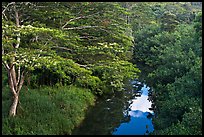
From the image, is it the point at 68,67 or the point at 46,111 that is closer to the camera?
the point at 68,67

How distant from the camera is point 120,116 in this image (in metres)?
18.6

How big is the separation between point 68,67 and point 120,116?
7.39 metres

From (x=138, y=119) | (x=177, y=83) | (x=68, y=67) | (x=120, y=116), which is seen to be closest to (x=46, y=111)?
(x=68, y=67)

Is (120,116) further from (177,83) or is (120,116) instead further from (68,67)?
(68,67)

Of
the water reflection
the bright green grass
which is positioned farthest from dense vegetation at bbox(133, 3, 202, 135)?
the bright green grass

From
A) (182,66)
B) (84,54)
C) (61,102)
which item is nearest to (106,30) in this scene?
(84,54)

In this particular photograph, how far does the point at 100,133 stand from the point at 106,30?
5361 millimetres

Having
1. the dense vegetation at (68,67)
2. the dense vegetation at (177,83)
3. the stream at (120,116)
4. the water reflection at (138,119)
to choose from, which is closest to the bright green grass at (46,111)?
the dense vegetation at (68,67)

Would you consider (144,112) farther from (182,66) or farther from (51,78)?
(51,78)

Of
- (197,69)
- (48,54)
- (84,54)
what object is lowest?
(197,69)

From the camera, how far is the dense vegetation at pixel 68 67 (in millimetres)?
11562

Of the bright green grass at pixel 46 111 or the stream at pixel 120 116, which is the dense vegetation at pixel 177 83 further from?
the bright green grass at pixel 46 111

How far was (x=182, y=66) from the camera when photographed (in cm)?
1973

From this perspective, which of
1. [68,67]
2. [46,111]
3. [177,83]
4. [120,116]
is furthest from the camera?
[120,116]
